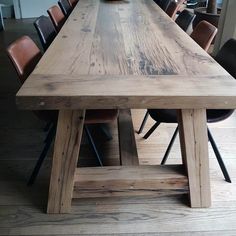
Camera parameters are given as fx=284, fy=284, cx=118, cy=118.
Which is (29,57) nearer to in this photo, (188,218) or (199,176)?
(199,176)

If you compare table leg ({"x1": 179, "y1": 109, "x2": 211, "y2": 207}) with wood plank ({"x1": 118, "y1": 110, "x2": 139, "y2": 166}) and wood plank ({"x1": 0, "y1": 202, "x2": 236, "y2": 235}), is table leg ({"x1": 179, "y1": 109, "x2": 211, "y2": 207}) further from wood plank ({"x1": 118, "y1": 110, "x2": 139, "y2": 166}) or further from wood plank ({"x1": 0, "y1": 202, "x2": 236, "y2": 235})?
wood plank ({"x1": 118, "y1": 110, "x2": 139, "y2": 166})

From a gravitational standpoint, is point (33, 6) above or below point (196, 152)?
below

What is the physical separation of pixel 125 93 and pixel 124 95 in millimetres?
13

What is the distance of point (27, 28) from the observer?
4.89m

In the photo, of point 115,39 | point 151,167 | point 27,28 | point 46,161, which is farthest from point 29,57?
point 27,28

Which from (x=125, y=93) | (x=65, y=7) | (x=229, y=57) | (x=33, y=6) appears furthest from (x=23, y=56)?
(x=33, y=6)

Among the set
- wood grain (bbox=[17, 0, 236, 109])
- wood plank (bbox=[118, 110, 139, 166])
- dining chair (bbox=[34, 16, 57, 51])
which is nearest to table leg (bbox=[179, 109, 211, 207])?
wood grain (bbox=[17, 0, 236, 109])

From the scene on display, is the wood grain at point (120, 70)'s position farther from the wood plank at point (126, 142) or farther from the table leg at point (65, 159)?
the wood plank at point (126, 142)

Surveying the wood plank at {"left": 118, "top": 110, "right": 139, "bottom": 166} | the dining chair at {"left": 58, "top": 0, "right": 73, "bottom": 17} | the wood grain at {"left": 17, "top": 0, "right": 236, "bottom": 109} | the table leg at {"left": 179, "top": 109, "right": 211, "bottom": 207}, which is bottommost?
the wood plank at {"left": 118, "top": 110, "right": 139, "bottom": 166}

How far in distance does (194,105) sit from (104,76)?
37 centimetres

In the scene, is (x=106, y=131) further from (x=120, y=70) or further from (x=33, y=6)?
(x=33, y=6)

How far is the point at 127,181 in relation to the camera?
134cm

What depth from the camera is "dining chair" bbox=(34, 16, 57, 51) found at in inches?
67.2

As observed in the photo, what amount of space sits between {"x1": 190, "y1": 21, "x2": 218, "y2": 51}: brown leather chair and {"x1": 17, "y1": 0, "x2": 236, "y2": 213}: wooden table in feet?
0.45
